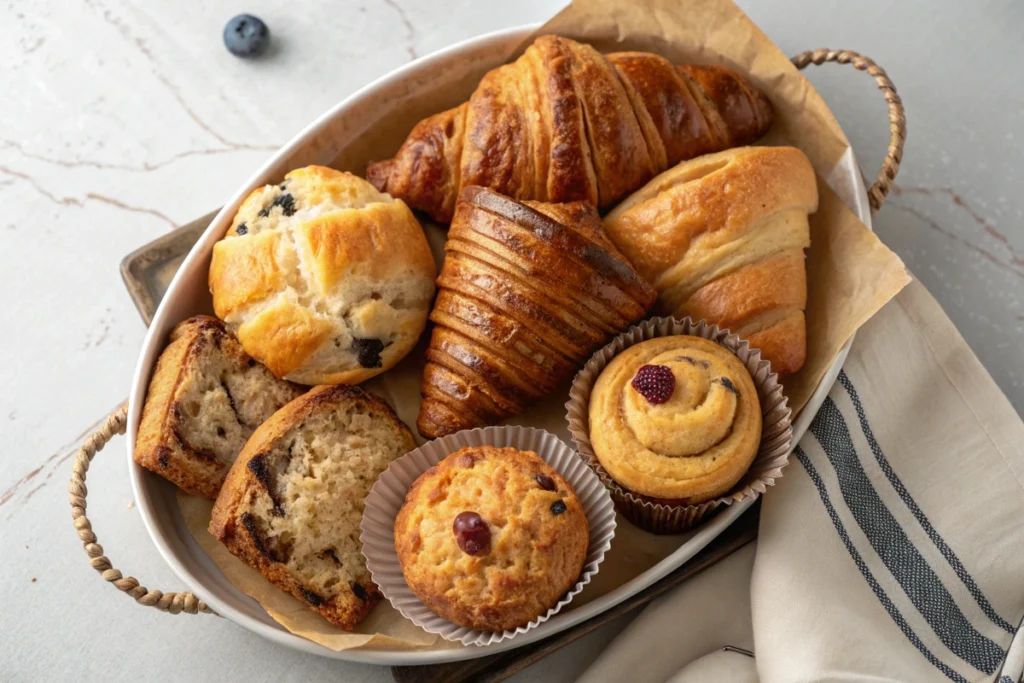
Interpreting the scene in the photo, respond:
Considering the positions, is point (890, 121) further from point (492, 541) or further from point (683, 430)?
point (492, 541)

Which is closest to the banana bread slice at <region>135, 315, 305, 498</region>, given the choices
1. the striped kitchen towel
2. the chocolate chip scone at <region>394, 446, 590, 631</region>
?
the chocolate chip scone at <region>394, 446, 590, 631</region>

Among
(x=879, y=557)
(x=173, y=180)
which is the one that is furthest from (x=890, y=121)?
(x=173, y=180)

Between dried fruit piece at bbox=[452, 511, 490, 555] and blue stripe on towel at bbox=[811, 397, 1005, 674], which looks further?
blue stripe on towel at bbox=[811, 397, 1005, 674]

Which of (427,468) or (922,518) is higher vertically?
(427,468)

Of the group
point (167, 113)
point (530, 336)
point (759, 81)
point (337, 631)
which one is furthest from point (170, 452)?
point (759, 81)

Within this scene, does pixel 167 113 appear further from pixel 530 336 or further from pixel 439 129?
pixel 530 336

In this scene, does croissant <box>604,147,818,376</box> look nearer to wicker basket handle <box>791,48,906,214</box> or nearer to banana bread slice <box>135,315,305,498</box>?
wicker basket handle <box>791,48,906,214</box>

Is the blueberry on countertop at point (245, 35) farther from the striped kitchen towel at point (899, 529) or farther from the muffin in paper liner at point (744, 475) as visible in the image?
the striped kitchen towel at point (899, 529)
